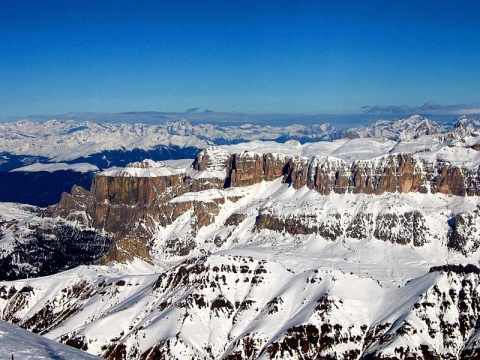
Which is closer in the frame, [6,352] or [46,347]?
[6,352]
